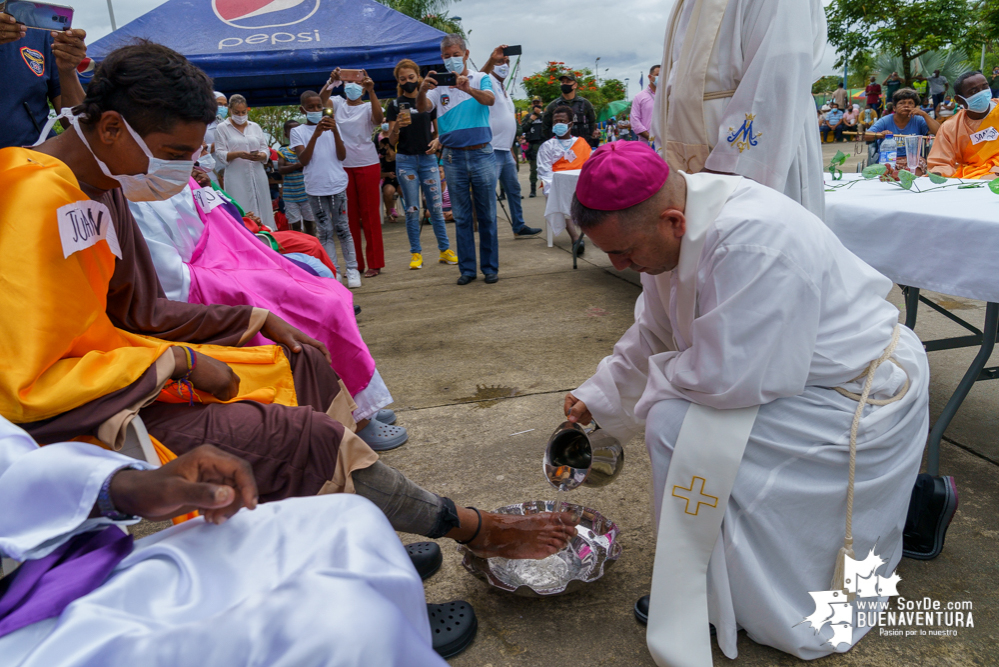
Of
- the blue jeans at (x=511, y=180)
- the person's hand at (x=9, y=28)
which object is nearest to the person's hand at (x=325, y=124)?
the blue jeans at (x=511, y=180)

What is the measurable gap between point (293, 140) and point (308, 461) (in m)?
5.83

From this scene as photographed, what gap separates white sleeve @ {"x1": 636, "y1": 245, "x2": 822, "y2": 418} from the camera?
5.24 feet

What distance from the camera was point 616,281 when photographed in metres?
5.99

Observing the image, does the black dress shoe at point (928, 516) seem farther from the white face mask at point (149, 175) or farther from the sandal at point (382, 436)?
the white face mask at point (149, 175)

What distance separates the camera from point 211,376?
6.04ft

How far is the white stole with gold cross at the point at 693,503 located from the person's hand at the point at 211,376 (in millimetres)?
1183

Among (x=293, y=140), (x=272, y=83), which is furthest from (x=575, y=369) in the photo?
(x=272, y=83)

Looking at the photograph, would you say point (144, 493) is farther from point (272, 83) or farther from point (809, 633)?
point (272, 83)

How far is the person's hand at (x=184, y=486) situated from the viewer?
113 cm

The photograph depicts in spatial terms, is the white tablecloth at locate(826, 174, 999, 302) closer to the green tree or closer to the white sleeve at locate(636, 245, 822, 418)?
the white sleeve at locate(636, 245, 822, 418)

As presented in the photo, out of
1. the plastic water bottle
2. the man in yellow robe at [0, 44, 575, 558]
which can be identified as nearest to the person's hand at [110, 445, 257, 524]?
the man in yellow robe at [0, 44, 575, 558]

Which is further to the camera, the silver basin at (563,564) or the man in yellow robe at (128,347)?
the silver basin at (563,564)

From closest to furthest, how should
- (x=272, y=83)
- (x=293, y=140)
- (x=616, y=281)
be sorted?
(x=616, y=281), (x=293, y=140), (x=272, y=83)

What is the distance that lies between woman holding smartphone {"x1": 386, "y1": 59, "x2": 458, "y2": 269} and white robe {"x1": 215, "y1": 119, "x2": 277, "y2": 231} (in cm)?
177
